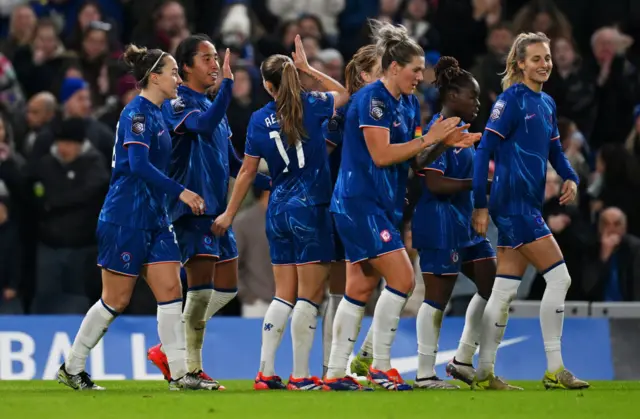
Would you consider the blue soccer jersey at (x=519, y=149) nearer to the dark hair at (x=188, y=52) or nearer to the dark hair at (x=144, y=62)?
the dark hair at (x=188, y=52)

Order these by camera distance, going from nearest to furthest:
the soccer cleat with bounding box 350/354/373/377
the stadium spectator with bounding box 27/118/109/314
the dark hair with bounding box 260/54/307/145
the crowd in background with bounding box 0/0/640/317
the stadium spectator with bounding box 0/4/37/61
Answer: the dark hair with bounding box 260/54/307/145
the soccer cleat with bounding box 350/354/373/377
the crowd in background with bounding box 0/0/640/317
the stadium spectator with bounding box 27/118/109/314
the stadium spectator with bounding box 0/4/37/61

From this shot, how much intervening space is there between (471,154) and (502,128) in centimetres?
55

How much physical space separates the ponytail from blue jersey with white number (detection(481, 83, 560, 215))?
4.47 feet

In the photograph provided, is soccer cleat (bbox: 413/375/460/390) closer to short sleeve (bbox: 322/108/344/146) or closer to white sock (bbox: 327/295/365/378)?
white sock (bbox: 327/295/365/378)

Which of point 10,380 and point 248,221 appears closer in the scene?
point 10,380

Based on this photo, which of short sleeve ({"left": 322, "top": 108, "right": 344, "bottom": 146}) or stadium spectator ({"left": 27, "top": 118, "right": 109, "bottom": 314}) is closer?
short sleeve ({"left": 322, "top": 108, "right": 344, "bottom": 146})

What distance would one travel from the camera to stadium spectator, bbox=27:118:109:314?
48.0 ft

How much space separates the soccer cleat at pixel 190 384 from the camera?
9898 mm

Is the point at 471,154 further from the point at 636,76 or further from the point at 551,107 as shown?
the point at 636,76

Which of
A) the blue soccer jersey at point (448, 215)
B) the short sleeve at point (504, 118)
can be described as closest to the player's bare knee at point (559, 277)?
the blue soccer jersey at point (448, 215)

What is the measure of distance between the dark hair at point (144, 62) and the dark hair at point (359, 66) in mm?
1547

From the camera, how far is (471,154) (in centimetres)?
1035

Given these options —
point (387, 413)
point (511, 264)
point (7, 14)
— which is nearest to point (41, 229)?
point (7, 14)

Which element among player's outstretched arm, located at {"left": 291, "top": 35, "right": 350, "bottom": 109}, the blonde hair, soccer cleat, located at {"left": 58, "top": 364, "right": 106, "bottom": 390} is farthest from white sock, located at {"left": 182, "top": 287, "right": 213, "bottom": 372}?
the blonde hair
